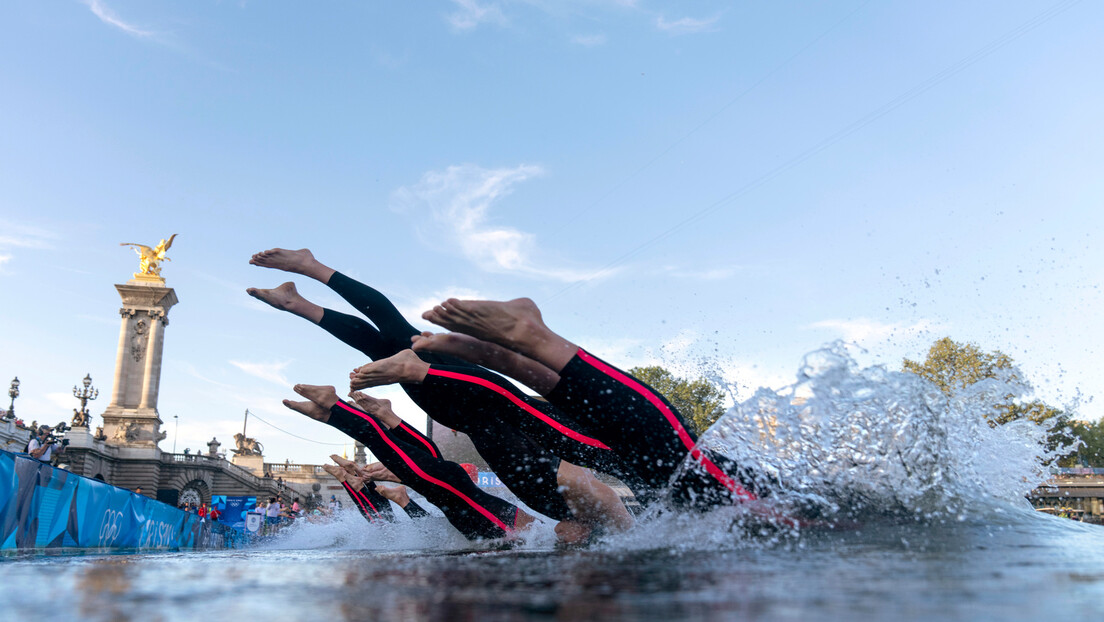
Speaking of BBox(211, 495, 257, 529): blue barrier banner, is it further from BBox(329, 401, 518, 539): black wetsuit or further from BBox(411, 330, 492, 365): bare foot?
BBox(411, 330, 492, 365): bare foot

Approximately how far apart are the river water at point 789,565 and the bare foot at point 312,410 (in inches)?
143

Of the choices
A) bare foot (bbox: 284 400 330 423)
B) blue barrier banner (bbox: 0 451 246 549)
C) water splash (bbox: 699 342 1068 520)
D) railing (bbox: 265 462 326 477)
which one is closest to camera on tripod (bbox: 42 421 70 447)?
blue barrier banner (bbox: 0 451 246 549)

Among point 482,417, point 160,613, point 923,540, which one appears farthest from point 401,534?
point 160,613

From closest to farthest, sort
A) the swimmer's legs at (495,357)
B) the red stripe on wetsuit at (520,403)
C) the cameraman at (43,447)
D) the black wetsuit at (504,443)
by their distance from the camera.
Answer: the swimmer's legs at (495,357), the red stripe on wetsuit at (520,403), the black wetsuit at (504,443), the cameraman at (43,447)

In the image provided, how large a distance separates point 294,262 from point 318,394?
118 cm

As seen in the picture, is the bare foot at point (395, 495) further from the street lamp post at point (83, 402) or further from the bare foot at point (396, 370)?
the street lamp post at point (83, 402)

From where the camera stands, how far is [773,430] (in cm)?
316

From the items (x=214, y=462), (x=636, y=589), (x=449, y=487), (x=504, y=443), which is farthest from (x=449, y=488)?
(x=214, y=462)

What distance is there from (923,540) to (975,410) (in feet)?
7.93

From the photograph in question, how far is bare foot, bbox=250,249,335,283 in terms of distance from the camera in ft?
18.0

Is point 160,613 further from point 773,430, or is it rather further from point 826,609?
→ point 773,430

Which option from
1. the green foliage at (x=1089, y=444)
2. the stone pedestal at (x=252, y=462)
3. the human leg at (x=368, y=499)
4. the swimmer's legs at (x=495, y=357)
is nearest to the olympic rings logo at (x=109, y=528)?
the human leg at (x=368, y=499)

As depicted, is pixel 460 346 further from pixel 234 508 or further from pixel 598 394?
pixel 234 508

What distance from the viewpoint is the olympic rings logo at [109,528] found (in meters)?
8.64
